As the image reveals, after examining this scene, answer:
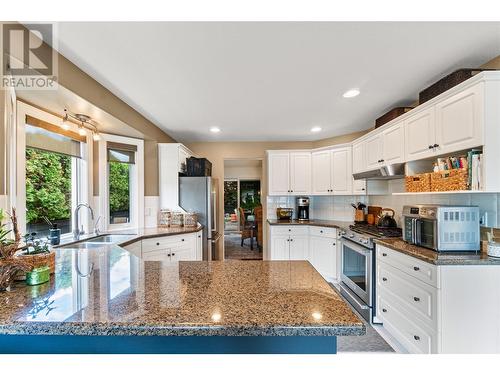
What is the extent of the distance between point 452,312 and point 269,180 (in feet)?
10.2

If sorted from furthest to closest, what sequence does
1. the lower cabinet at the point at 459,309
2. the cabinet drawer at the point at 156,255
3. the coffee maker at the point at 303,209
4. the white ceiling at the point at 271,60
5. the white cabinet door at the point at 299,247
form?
the coffee maker at the point at 303,209
the white cabinet door at the point at 299,247
the cabinet drawer at the point at 156,255
the lower cabinet at the point at 459,309
the white ceiling at the point at 271,60

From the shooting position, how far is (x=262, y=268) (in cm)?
139

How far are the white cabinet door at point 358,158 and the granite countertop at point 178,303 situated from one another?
2519mm

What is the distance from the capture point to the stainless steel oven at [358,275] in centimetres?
254

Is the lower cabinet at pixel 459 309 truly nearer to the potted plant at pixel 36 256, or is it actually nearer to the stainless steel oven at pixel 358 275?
the stainless steel oven at pixel 358 275

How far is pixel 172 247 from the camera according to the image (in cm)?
311

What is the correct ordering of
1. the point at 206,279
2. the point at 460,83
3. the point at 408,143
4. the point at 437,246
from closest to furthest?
1. the point at 206,279
2. the point at 460,83
3. the point at 437,246
4. the point at 408,143

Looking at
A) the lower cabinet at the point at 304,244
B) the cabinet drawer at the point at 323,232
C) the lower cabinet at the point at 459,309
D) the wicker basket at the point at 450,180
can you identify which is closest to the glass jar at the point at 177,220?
the lower cabinet at the point at 304,244

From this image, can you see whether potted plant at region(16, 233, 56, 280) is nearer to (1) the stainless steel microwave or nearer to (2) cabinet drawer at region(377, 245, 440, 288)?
(2) cabinet drawer at region(377, 245, 440, 288)

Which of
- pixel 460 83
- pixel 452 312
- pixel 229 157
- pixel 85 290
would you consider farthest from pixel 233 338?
pixel 229 157

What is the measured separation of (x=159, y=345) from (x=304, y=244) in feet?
11.1

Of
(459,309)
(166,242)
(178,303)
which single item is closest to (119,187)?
(166,242)

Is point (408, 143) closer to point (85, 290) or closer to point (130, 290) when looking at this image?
point (130, 290)

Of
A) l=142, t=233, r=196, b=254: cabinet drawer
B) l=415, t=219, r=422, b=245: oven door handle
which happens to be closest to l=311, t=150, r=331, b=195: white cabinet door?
l=415, t=219, r=422, b=245: oven door handle
